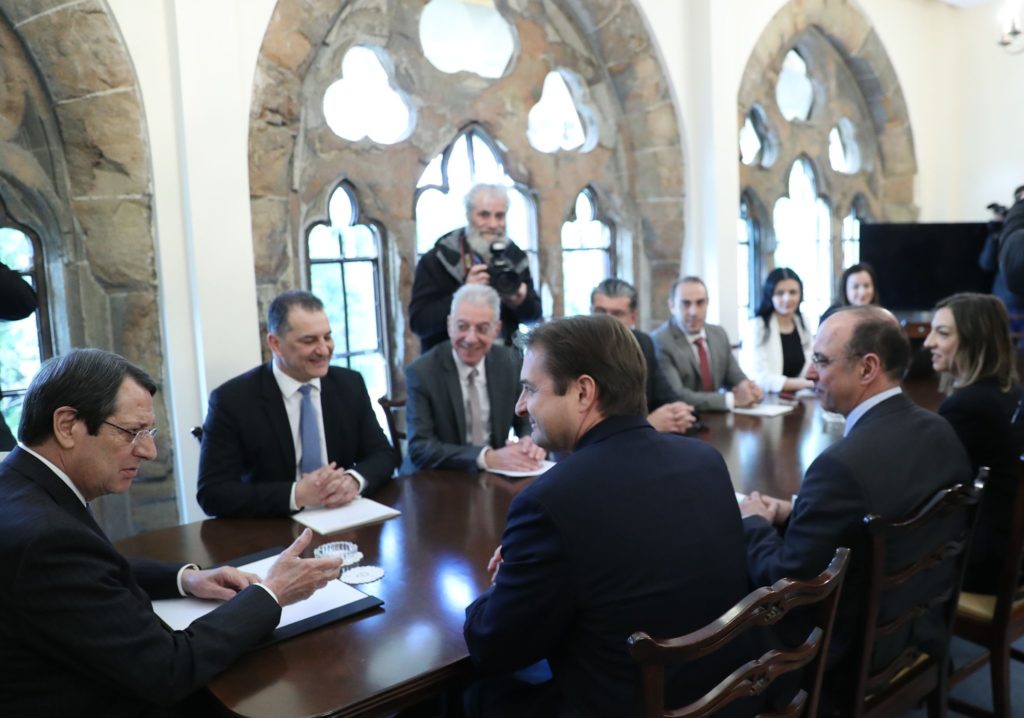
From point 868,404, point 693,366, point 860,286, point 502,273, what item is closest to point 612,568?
point 868,404

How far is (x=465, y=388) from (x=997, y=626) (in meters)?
1.90

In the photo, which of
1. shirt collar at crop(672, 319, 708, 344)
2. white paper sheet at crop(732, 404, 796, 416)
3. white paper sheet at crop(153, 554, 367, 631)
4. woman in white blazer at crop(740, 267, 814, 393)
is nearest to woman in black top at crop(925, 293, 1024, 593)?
white paper sheet at crop(732, 404, 796, 416)

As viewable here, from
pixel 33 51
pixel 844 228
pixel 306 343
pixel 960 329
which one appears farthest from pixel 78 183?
pixel 844 228

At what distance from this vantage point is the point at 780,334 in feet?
15.1

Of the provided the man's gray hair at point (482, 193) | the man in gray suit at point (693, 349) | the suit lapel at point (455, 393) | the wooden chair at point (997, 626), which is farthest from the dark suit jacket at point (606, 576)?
the man in gray suit at point (693, 349)

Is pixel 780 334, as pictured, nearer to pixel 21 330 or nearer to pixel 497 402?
pixel 497 402

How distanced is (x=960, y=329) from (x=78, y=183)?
327 centimetres

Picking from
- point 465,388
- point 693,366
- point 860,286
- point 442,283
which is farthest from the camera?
point 860,286

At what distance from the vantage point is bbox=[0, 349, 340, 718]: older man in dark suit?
1.30 meters

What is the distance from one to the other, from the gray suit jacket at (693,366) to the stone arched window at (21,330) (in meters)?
2.77

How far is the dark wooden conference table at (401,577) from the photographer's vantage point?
4.51 feet

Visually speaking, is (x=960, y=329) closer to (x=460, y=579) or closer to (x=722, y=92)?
(x=460, y=579)

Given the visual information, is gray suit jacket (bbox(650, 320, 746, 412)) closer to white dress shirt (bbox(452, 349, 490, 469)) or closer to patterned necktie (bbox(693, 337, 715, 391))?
patterned necktie (bbox(693, 337, 715, 391))

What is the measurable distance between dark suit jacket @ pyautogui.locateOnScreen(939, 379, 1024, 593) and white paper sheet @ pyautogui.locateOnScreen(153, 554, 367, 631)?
1.84 meters
